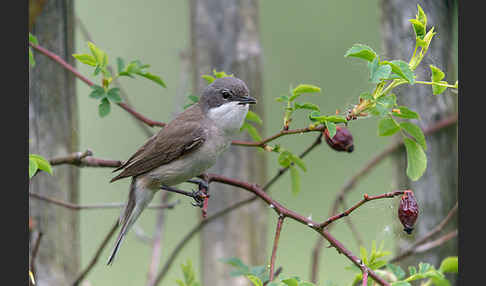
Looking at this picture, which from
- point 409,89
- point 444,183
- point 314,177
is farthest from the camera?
point 314,177

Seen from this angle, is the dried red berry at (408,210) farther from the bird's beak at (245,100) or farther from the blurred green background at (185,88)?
the blurred green background at (185,88)

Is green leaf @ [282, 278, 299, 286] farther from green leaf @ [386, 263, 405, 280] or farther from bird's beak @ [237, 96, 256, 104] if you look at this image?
bird's beak @ [237, 96, 256, 104]

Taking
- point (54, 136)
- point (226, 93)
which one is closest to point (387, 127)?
point (226, 93)

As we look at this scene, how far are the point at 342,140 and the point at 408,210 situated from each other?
0.63 metres

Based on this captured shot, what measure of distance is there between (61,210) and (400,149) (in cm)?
202

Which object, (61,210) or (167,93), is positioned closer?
(61,210)

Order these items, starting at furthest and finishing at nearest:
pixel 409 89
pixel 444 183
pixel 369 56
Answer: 1. pixel 444 183
2. pixel 409 89
3. pixel 369 56

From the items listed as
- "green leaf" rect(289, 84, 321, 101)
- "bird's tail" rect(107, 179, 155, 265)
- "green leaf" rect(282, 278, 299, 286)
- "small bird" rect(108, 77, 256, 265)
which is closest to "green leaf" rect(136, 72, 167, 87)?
"small bird" rect(108, 77, 256, 265)

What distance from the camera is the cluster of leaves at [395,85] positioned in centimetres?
203

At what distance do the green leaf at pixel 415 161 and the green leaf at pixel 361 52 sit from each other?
1.47 feet

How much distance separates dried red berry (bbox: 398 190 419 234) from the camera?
2105 mm

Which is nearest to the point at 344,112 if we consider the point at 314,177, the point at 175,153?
the point at 175,153

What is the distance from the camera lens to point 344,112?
7.77ft

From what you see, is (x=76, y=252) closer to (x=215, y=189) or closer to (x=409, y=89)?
(x=215, y=189)
